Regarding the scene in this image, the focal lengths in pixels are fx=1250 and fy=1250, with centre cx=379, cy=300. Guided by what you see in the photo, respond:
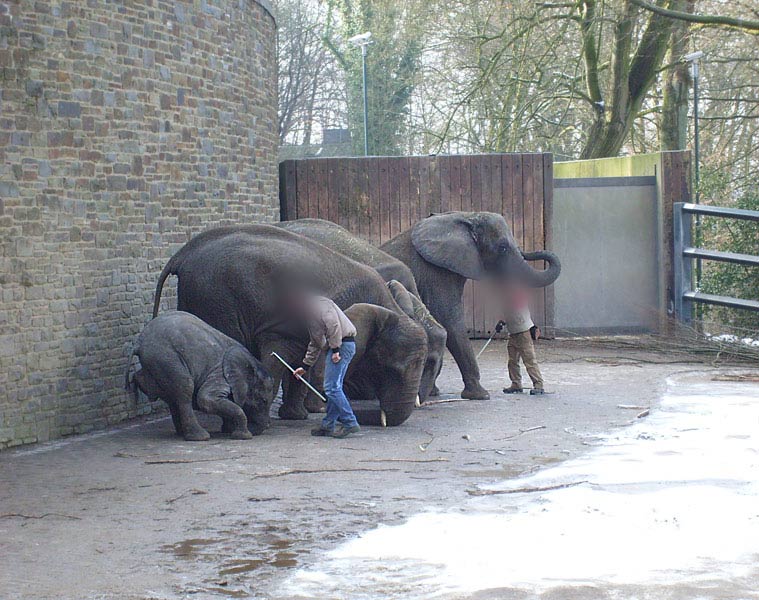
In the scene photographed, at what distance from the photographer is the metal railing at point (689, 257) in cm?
1748

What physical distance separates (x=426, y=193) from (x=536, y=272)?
4.31 metres

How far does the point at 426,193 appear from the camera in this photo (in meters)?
18.6

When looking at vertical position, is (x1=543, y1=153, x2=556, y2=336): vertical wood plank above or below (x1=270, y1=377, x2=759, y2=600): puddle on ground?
above

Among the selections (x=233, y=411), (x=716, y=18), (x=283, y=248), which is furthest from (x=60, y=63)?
(x=716, y=18)

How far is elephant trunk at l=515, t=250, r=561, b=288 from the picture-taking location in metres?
14.4

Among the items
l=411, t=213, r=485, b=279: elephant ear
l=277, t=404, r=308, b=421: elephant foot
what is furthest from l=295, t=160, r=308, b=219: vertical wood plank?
l=277, t=404, r=308, b=421: elephant foot

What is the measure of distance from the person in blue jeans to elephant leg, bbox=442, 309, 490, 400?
8.22 feet

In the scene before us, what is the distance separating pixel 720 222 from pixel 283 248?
9751 mm

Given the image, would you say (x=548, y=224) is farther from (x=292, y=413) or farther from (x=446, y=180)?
(x=292, y=413)

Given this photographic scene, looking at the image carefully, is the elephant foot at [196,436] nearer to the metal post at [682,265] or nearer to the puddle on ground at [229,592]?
the puddle on ground at [229,592]

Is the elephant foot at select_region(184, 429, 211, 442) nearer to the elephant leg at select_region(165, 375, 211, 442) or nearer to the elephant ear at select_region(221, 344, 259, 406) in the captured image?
the elephant leg at select_region(165, 375, 211, 442)

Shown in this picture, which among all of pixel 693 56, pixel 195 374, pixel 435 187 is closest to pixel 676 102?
pixel 693 56

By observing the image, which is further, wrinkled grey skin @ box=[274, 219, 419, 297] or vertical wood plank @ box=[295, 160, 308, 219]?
vertical wood plank @ box=[295, 160, 308, 219]

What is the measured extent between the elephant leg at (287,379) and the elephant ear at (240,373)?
455 millimetres
